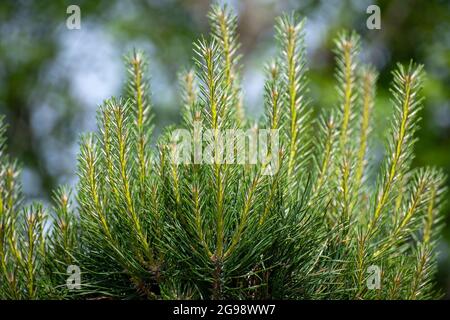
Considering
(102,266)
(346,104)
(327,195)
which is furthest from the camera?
(346,104)

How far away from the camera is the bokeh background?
5395 millimetres

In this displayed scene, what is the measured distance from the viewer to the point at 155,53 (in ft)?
24.1

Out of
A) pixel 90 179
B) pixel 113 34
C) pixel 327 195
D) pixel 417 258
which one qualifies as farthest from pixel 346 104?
pixel 113 34

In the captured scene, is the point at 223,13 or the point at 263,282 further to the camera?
the point at 223,13

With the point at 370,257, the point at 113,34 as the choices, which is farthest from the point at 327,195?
the point at 113,34

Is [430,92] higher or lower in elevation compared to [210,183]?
higher

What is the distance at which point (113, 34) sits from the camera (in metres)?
6.89

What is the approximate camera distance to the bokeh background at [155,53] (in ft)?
17.7

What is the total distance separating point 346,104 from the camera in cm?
147

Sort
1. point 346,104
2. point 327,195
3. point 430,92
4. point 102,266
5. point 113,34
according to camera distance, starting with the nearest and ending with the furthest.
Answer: point 102,266 → point 327,195 → point 346,104 → point 430,92 → point 113,34

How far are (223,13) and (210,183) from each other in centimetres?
40
